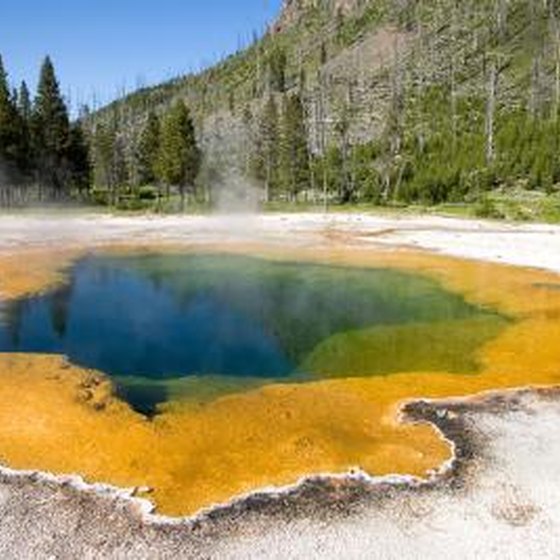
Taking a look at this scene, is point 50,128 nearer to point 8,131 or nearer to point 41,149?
point 41,149

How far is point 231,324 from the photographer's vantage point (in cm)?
2858

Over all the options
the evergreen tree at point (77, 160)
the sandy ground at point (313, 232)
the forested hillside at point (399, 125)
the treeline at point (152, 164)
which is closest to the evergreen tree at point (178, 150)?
the treeline at point (152, 164)

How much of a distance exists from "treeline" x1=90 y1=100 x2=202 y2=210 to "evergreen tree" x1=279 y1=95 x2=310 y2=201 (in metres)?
8.73

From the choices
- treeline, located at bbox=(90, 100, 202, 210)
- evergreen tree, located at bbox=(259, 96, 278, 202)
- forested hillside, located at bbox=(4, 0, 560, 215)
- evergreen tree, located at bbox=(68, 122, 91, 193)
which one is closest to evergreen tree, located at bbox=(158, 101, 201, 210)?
treeline, located at bbox=(90, 100, 202, 210)

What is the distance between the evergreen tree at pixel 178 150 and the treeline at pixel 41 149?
9133 millimetres

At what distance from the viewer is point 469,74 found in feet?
391

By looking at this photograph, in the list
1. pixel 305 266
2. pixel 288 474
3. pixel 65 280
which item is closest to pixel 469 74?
pixel 305 266

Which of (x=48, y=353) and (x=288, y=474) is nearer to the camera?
(x=288, y=474)

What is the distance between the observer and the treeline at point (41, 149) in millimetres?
76438

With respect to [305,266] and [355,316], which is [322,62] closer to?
[305,266]

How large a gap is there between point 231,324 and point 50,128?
5984cm

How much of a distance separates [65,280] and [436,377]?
1960 cm

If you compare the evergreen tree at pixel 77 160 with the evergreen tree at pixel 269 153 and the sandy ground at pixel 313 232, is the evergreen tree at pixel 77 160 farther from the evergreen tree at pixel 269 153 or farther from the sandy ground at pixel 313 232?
the sandy ground at pixel 313 232

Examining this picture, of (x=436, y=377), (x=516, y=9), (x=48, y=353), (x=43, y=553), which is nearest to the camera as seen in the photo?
(x=43, y=553)
